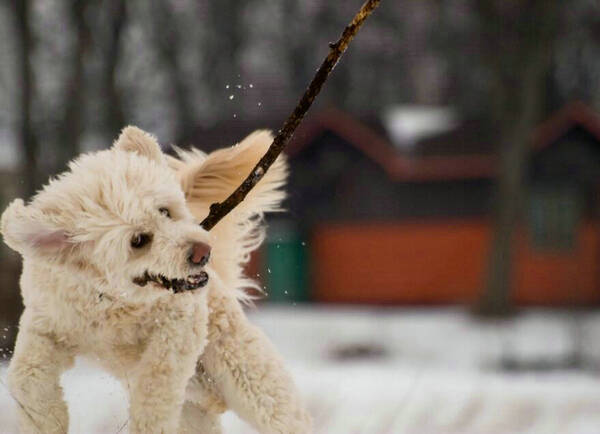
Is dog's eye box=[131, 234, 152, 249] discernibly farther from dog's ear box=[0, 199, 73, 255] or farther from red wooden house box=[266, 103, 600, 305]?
red wooden house box=[266, 103, 600, 305]

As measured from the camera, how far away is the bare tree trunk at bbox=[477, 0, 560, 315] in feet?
64.2

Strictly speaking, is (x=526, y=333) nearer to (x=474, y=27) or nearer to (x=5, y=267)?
(x=474, y=27)

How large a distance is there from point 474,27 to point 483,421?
13.9 meters

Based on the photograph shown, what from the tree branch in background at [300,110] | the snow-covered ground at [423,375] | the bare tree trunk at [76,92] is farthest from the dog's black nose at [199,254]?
the bare tree trunk at [76,92]

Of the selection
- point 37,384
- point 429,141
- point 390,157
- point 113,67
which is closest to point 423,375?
point 113,67

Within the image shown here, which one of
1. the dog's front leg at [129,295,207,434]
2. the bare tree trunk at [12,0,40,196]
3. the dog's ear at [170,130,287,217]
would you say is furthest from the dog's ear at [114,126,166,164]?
the bare tree trunk at [12,0,40,196]

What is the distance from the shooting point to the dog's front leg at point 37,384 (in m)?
2.64

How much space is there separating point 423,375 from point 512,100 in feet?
26.8

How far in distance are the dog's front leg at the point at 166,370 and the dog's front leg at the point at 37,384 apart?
0.72 feet

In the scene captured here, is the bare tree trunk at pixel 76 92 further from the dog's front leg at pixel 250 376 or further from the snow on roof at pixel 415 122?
the dog's front leg at pixel 250 376

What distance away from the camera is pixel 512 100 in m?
20.2

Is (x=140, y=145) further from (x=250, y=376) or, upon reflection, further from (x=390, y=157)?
(x=390, y=157)

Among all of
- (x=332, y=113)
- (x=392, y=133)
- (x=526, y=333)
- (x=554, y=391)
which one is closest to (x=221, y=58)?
(x=332, y=113)

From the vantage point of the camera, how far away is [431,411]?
9641mm
